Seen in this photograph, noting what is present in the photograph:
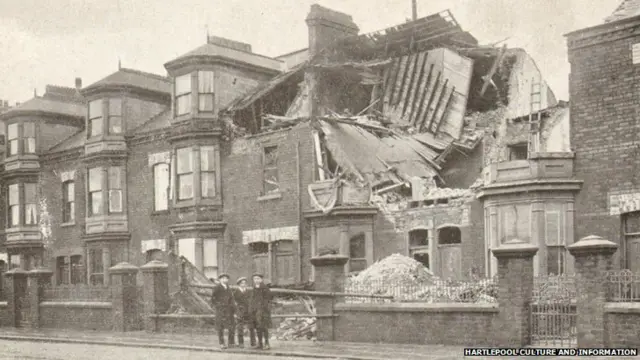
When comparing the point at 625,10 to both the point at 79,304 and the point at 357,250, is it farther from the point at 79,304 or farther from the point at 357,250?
the point at 79,304

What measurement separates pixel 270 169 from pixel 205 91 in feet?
13.8

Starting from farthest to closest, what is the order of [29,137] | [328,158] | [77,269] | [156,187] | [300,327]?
[29,137]
[77,269]
[156,187]
[328,158]
[300,327]

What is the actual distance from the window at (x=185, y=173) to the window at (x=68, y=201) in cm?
791

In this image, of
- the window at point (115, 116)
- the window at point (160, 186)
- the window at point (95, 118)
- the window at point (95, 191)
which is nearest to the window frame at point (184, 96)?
the window at point (160, 186)

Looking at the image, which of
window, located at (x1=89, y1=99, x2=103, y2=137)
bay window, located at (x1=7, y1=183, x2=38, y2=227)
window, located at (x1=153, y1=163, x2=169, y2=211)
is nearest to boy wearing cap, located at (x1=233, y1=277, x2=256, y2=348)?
window, located at (x1=153, y1=163, x2=169, y2=211)

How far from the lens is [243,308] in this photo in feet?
62.9

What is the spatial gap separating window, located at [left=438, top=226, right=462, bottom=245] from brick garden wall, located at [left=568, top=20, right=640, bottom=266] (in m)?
4.32

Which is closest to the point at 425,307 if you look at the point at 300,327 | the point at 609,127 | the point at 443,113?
the point at 300,327

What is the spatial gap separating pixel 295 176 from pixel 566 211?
10029mm

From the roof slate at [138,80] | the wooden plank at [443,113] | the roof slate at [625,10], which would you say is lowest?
the wooden plank at [443,113]

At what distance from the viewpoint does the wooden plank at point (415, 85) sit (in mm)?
30750

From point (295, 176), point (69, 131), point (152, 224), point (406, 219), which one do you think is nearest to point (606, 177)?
point (406, 219)

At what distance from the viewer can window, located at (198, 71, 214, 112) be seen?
3181cm

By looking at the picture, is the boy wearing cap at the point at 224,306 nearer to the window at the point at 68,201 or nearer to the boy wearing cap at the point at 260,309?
the boy wearing cap at the point at 260,309
